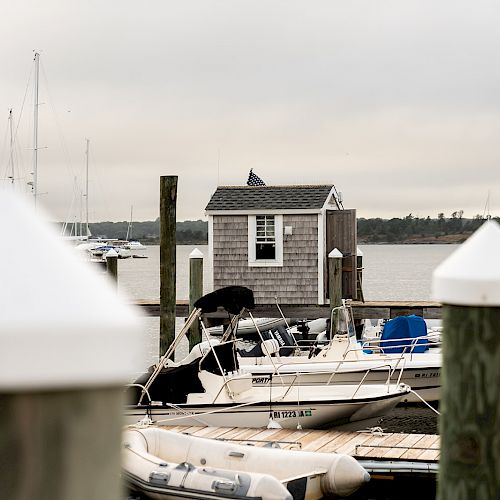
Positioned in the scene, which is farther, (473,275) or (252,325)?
(252,325)

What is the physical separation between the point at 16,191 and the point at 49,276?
0.18 meters

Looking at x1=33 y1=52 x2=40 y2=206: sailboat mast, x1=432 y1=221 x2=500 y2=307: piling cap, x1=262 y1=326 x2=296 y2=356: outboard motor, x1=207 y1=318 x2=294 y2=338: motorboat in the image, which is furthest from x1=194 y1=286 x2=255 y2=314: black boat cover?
x1=33 y1=52 x2=40 y2=206: sailboat mast

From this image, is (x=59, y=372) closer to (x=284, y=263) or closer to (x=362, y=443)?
(x=362, y=443)

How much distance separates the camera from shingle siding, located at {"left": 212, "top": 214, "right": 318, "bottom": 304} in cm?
2672

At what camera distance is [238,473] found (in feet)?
30.9

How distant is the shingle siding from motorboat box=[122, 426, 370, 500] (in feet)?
52.1

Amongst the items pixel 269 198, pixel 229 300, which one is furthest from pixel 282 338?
pixel 229 300

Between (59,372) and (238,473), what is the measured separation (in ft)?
28.7

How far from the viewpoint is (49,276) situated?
97 cm

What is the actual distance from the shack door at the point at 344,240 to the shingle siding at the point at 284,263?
616 millimetres

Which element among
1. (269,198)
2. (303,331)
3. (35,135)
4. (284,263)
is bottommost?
(303,331)

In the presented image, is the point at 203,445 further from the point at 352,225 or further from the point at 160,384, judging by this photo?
the point at 352,225

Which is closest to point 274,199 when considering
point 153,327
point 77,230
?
point 153,327

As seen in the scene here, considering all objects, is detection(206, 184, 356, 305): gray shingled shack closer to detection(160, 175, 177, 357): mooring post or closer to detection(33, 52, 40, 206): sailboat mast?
detection(160, 175, 177, 357): mooring post
